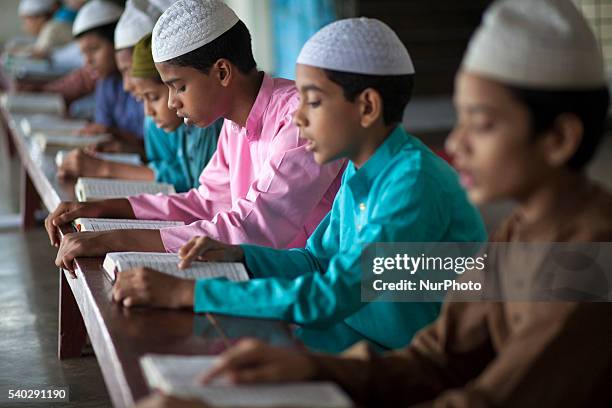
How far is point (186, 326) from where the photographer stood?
6.47ft

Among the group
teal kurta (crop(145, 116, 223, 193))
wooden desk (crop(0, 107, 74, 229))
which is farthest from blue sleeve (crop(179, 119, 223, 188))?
wooden desk (crop(0, 107, 74, 229))

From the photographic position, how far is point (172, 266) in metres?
2.26

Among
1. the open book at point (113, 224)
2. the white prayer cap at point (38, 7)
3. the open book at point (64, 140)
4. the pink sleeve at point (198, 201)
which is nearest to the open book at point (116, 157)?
the open book at point (64, 140)

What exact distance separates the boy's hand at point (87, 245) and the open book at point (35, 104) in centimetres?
392

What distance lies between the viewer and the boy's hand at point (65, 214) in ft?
9.94

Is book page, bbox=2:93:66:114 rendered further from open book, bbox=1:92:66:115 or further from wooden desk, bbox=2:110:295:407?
wooden desk, bbox=2:110:295:407

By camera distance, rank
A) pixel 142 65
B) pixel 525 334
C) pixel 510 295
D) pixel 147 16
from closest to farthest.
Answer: pixel 525 334
pixel 510 295
pixel 142 65
pixel 147 16

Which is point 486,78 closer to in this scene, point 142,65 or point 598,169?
point 142,65

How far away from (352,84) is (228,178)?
1220 millimetres

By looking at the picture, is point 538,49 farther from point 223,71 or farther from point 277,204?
point 223,71

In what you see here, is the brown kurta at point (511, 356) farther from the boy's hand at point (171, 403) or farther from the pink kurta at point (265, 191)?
the pink kurta at point (265, 191)

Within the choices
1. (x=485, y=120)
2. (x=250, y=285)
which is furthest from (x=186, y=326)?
(x=485, y=120)

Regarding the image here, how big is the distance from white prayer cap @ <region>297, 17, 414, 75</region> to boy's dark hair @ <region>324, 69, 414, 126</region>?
0.04ft

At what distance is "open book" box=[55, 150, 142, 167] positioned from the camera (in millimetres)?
4230
